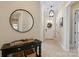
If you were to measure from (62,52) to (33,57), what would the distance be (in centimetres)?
36

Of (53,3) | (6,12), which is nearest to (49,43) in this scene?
(53,3)

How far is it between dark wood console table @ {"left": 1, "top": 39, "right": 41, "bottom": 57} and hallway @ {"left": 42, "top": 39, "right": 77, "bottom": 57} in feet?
0.26

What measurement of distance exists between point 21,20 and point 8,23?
0.15 meters

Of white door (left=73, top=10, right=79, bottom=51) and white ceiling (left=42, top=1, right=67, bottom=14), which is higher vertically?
white ceiling (left=42, top=1, right=67, bottom=14)

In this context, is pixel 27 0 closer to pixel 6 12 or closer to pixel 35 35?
pixel 6 12

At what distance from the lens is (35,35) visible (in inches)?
55.2

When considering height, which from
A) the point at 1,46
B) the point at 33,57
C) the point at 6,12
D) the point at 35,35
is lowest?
the point at 33,57

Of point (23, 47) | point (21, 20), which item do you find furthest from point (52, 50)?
point (21, 20)

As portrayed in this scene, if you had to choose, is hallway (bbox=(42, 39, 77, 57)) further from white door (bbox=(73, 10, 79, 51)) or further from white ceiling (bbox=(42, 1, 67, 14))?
white ceiling (bbox=(42, 1, 67, 14))

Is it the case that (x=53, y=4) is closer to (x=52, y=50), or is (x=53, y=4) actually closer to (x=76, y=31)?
(x=76, y=31)

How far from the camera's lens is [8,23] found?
1.36 meters

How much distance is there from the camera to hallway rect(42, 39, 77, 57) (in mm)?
1416

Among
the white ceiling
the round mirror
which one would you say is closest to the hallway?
the round mirror

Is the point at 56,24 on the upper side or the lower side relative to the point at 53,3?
lower
